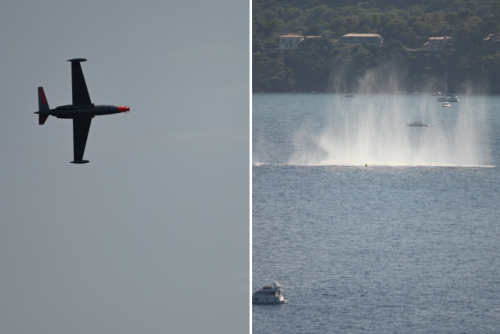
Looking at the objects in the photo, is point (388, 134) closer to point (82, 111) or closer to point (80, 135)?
point (80, 135)

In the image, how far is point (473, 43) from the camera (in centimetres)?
2691

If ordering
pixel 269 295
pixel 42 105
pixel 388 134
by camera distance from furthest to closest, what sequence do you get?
pixel 388 134 < pixel 269 295 < pixel 42 105

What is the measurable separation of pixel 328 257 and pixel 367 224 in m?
1.36

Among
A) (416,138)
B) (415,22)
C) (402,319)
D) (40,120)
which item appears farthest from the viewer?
(416,138)

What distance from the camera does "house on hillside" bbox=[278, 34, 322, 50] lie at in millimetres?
27000

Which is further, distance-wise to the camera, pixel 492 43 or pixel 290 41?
pixel 290 41

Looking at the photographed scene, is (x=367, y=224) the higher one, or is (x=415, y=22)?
(x=415, y=22)

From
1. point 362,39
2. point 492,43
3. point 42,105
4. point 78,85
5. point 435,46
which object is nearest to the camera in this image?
point 78,85

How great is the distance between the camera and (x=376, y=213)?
26.8 meters

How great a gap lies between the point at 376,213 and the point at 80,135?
42.6 feet

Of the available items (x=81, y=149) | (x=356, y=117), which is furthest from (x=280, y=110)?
(x=81, y=149)

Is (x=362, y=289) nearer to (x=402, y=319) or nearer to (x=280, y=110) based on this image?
(x=402, y=319)

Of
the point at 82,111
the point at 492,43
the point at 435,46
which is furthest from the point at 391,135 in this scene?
the point at 82,111

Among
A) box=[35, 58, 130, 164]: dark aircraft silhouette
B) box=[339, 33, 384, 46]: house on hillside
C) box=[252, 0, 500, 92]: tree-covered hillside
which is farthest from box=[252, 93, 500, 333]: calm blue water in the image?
box=[35, 58, 130, 164]: dark aircraft silhouette
